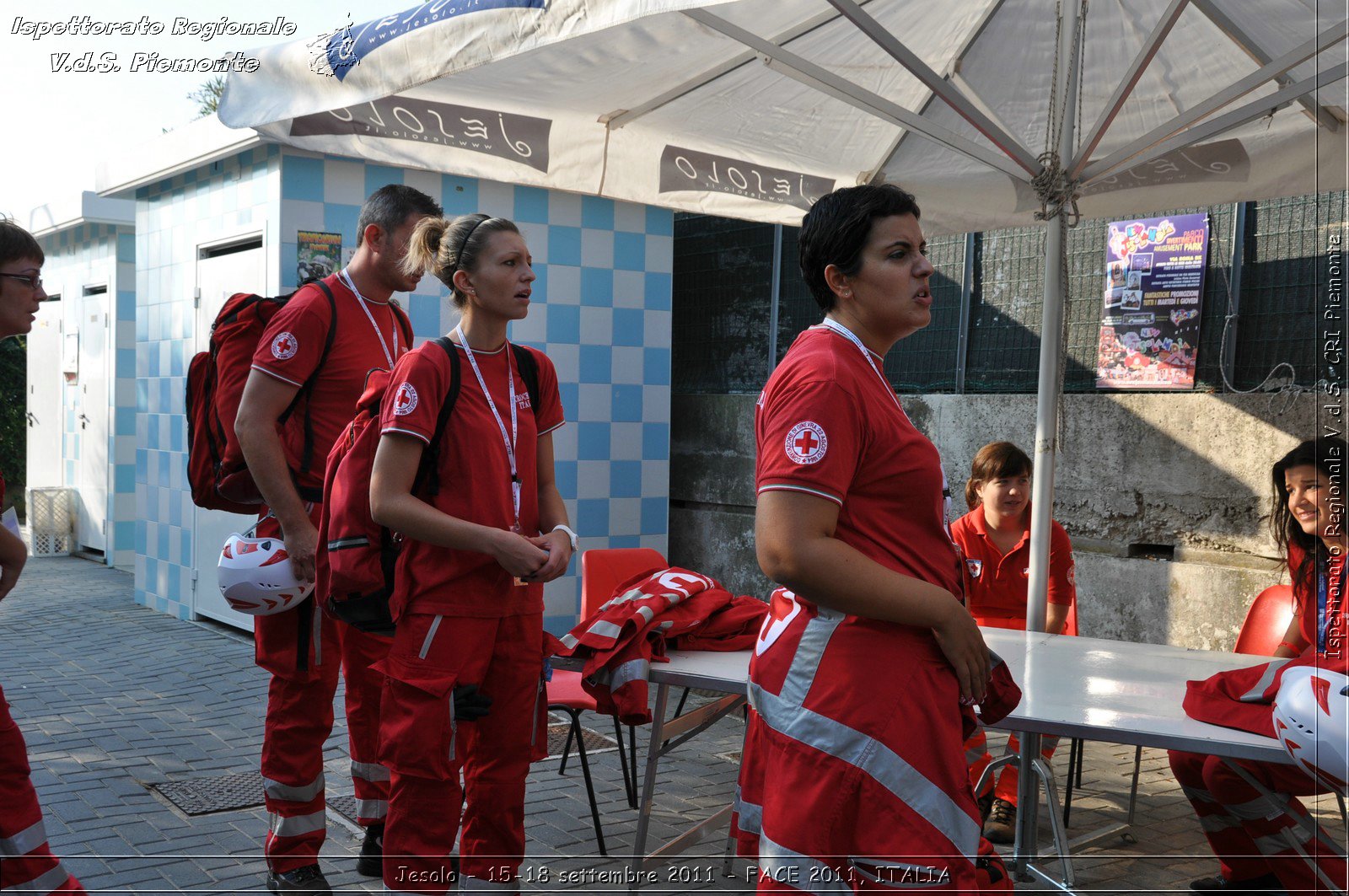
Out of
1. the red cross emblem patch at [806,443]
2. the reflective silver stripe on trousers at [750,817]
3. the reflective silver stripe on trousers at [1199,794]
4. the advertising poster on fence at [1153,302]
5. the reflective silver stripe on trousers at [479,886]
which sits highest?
the advertising poster on fence at [1153,302]

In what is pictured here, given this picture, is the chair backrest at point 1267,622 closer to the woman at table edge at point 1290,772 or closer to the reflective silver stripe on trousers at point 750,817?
the woman at table edge at point 1290,772

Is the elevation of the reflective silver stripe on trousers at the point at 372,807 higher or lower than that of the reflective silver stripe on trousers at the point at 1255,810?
lower

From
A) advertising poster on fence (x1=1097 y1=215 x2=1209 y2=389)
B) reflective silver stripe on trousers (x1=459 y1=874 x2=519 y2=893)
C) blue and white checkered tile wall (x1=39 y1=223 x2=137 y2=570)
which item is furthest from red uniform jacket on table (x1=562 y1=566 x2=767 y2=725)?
blue and white checkered tile wall (x1=39 y1=223 x2=137 y2=570)

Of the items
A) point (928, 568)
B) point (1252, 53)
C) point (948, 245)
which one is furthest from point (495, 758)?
point (948, 245)

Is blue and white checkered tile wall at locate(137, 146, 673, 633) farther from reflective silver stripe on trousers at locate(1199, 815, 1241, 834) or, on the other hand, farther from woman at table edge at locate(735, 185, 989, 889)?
woman at table edge at locate(735, 185, 989, 889)

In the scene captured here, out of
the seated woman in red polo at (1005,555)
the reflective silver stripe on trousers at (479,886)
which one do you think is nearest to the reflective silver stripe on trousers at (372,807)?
the reflective silver stripe on trousers at (479,886)

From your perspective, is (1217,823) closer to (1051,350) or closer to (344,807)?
(1051,350)

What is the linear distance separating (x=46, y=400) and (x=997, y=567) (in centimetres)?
1246

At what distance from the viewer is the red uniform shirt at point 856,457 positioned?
198cm

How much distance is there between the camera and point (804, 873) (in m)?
1.95

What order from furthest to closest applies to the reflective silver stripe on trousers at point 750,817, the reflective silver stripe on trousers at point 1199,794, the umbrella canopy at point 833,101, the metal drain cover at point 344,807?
the metal drain cover at point 344,807 → the umbrella canopy at point 833,101 → the reflective silver stripe on trousers at point 1199,794 → the reflective silver stripe on trousers at point 750,817

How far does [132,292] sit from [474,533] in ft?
32.5

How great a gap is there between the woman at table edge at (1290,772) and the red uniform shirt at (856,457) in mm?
1772

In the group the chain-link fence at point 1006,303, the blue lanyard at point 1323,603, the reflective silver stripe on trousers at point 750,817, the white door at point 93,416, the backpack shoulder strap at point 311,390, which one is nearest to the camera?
the reflective silver stripe on trousers at point 750,817
